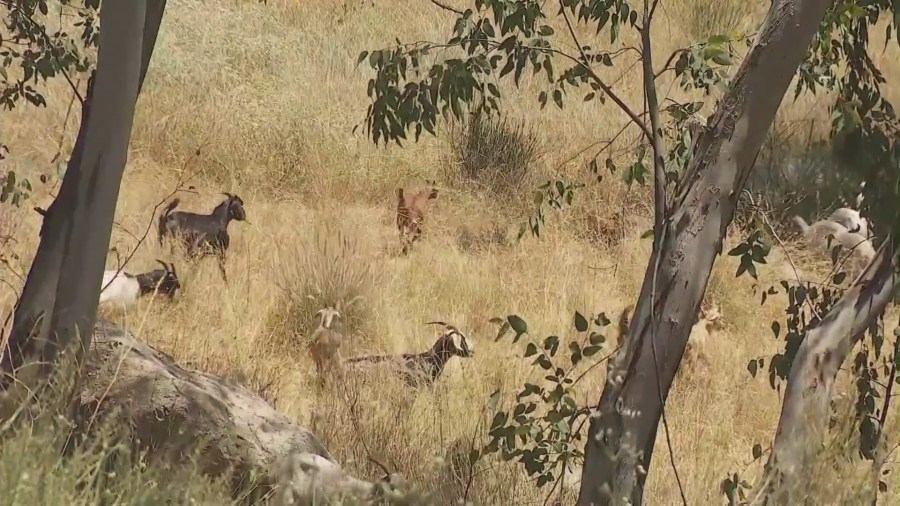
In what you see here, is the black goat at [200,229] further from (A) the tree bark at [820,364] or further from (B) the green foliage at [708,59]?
(A) the tree bark at [820,364]

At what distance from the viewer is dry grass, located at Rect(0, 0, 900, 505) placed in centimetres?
443

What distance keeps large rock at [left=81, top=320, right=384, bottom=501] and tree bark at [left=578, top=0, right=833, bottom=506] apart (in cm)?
82

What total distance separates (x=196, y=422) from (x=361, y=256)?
12.2 ft

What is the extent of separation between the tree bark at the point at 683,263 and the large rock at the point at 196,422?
0.82 m

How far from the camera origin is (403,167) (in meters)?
8.78

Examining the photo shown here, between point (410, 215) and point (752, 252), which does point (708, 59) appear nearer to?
point (752, 252)

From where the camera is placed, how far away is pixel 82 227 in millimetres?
2729

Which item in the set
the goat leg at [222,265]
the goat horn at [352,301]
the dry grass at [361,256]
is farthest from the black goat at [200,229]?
the goat horn at [352,301]

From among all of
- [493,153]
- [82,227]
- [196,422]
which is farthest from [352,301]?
[493,153]

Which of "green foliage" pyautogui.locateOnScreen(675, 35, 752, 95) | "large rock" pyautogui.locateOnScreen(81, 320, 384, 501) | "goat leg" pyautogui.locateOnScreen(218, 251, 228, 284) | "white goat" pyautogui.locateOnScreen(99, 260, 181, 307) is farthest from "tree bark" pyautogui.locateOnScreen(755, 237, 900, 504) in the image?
"goat leg" pyautogui.locateOnScreen(218, 251, 228, 284)

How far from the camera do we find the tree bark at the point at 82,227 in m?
2.72

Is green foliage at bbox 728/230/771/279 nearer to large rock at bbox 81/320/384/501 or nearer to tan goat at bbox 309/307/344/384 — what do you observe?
large rock at bbox 81/320/384/501

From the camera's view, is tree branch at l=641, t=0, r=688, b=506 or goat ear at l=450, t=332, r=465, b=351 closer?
tree branch at l=641, t=0, r=688, b=506

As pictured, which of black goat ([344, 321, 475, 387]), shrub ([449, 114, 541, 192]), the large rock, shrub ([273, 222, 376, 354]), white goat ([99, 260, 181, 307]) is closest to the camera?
the large rock
